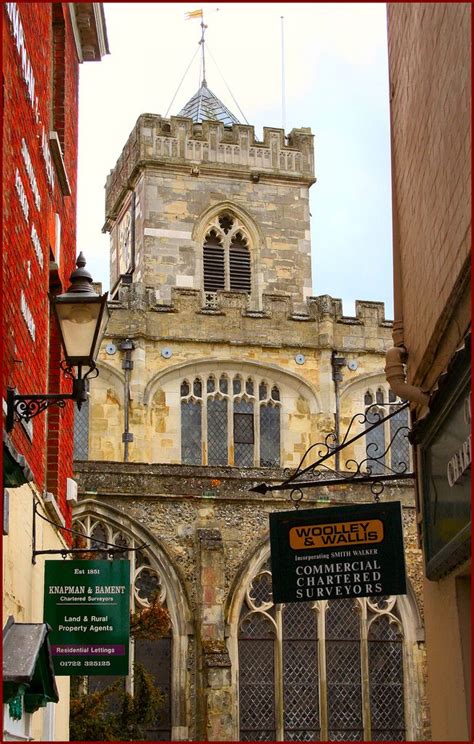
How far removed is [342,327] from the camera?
1328 inches

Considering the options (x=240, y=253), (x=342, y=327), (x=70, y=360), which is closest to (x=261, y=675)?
(x=342, y=327)

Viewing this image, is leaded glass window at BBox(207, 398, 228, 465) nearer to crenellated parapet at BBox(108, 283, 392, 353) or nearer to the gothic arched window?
crenellated parapet at BBox(108, 283, 392, 353)

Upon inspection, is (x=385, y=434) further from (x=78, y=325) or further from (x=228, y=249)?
(x=78, y=325)

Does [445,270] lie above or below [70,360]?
above

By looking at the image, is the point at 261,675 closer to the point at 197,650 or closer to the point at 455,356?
the point at 197,650

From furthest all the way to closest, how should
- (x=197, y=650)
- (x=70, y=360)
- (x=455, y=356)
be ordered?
(x=197, y=650) → (x=70, y=360) → (x=455, y=356)

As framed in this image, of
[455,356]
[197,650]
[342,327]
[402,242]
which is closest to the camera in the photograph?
[455,356]

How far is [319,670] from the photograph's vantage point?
26.0 m

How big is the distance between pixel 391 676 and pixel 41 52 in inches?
702

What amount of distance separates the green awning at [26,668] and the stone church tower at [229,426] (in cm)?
911

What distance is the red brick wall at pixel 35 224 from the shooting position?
9359 millimetres

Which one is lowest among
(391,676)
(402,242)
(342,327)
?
(391,676)

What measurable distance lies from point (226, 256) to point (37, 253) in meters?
26.3

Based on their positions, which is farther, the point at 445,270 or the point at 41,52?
the point at 41,52
